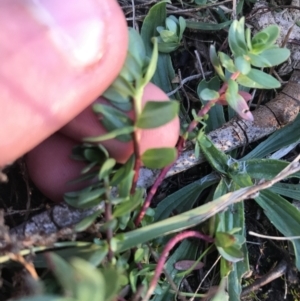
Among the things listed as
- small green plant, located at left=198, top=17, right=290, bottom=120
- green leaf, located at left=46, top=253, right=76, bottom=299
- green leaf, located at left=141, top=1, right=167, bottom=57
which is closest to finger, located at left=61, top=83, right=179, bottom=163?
small green plant, located at left=198, top=17, right=290, bottom=120

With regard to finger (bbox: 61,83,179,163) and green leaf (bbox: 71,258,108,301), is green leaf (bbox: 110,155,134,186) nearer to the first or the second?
finger (bbox: 61,83,179,163)

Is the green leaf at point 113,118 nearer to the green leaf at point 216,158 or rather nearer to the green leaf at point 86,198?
the green leaf at point 86,198

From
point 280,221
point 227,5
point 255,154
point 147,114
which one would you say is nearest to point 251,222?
point 280,221

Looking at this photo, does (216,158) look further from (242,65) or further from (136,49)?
(136,49)

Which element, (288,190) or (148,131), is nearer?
(148,131)

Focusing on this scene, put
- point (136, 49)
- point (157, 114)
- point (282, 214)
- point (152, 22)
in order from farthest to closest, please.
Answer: point (152, 22) → point (282, 214) → point (136, 49) → point (157, 114)

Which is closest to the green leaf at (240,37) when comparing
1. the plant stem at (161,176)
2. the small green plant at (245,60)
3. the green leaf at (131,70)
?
the small green plant at (245,60)

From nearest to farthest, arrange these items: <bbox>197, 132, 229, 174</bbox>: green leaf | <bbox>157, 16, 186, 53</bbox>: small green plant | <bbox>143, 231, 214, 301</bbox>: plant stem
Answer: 1. <bbox>143, 231, 214, 301</bbox>: plant stem
2. <bbox>197, 132, 229, 174</bbox>: green leaf
3. <bbox>157, 16, 186, 53</bbox>: small green plant

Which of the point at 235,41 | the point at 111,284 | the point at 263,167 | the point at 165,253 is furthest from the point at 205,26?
the point at 111,284
